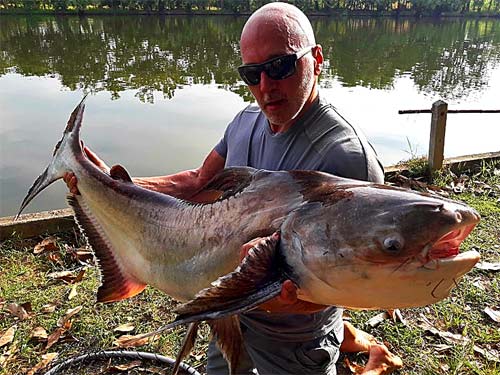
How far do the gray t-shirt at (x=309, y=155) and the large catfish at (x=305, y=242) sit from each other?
9.8 inches

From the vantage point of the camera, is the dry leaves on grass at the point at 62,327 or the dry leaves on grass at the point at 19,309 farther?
the dry leaves on grass at the point at 19,309

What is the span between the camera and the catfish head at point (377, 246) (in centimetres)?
127

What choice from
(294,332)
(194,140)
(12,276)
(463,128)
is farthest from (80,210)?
(463,128)

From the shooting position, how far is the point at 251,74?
2.12 metres

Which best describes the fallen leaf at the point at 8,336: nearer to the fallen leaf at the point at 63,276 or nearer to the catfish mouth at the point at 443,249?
the fallen leaf at the point at 63,276

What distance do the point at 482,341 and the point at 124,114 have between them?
873cm

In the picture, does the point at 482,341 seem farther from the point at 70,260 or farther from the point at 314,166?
the point at 70,260

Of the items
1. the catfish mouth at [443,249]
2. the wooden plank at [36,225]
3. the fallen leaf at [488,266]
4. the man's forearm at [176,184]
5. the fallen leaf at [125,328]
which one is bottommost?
the fallen leaf at [125,328]

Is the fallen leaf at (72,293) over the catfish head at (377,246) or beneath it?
beneath

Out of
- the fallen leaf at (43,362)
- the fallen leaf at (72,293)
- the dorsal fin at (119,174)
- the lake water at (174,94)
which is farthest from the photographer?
the lake water at (174,94)

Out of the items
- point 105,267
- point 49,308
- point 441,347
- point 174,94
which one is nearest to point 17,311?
point 49,308

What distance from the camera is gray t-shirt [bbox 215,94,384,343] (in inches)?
76.3

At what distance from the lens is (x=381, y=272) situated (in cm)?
131

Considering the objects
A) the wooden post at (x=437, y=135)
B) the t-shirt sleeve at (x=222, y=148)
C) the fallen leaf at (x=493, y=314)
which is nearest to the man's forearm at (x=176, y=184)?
the t-shirt sleeve at (x=222, y=148)
